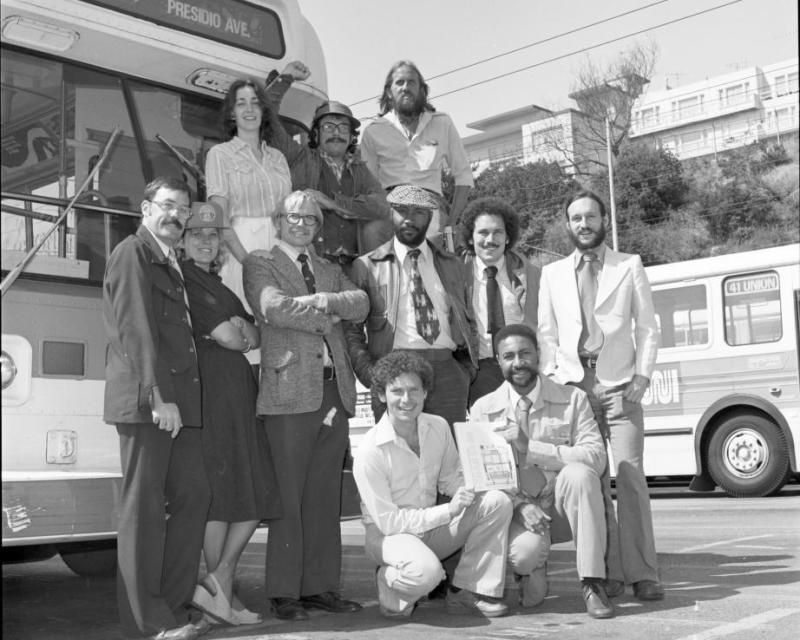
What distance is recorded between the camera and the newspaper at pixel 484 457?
488cm

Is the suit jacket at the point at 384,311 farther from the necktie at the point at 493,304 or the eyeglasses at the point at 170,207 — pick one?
the eyeglasses at the point at 170,207

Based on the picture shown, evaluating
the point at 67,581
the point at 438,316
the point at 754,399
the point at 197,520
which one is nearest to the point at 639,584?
the point at 438,316

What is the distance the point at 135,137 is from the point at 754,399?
881cm

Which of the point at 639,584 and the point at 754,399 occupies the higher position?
the point at 754,399

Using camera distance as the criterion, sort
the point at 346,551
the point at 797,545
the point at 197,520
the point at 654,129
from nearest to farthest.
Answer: the point at 197,520 → the point at 797,545 → the point at 346,551 → the point at 654,129

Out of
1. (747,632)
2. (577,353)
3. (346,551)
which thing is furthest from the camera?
(346,551)

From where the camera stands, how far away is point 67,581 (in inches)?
295

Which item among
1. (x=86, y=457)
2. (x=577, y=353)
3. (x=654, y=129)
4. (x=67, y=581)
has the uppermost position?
(x=654, y=129)

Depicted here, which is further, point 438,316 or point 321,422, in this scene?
point 438,316

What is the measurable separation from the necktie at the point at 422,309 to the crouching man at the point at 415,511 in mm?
330

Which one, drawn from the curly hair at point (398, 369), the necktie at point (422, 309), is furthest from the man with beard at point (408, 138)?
the curly hair at point (398, 369)

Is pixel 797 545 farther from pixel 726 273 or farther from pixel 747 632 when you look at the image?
pixel 726 273

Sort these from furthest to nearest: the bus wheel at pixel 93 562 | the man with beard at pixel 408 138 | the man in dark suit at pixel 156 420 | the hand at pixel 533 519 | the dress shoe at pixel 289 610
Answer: the bus wheel at pixel 93 562 < the man with beard at pixel 408 138 < the hand at pixel 533 519 < the dress shoe at pixel 289 610 < the man in dark suit at pixel 156 420

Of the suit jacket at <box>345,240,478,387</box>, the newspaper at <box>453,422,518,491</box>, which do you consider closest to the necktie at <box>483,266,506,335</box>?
the suit jacket at <box>345,240,478,387</box>
